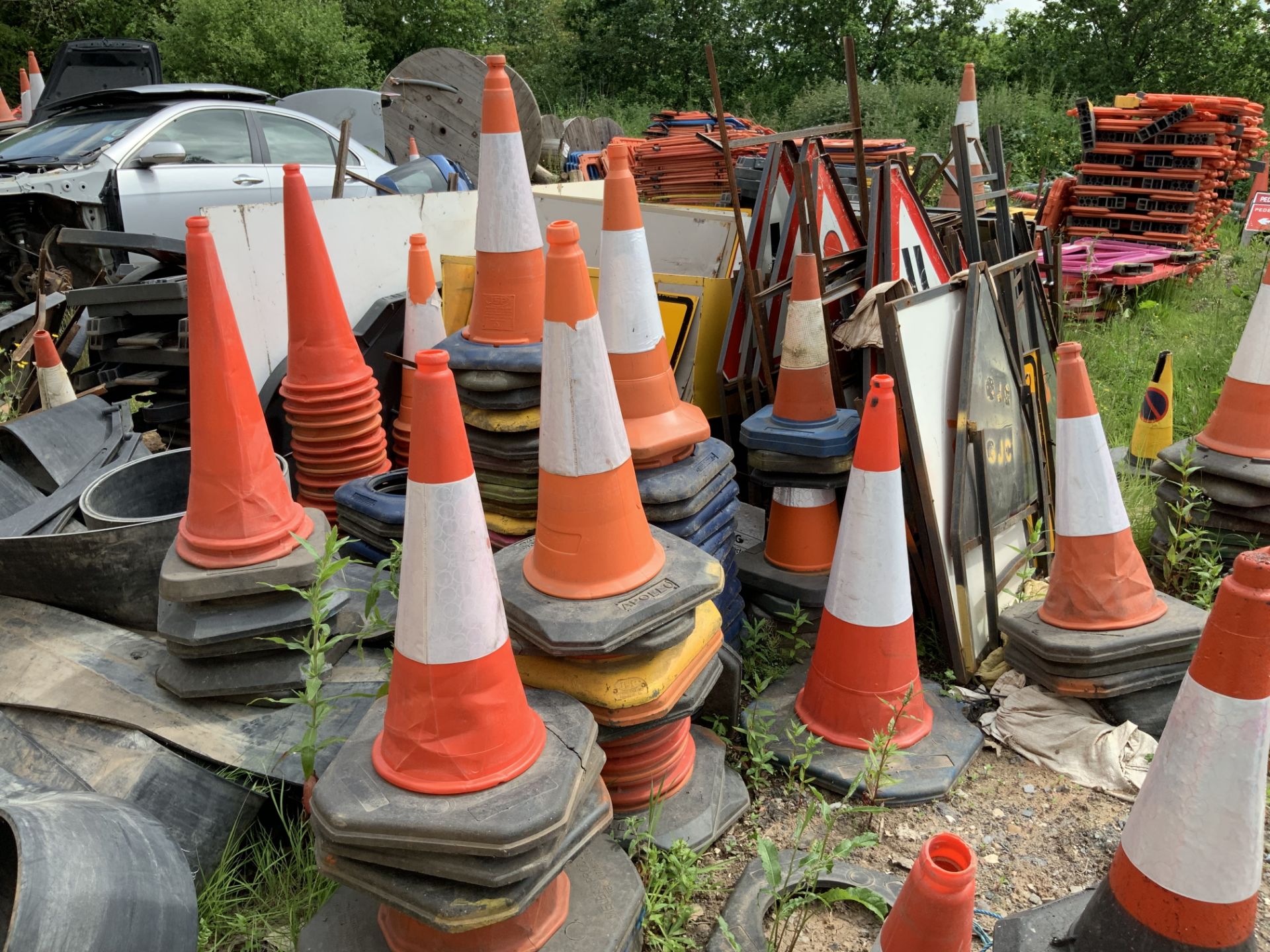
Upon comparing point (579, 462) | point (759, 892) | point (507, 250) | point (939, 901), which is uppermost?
point (507, 250)

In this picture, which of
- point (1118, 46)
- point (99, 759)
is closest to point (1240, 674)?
point (99, 759)

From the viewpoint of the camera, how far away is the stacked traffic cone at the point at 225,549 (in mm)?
2629

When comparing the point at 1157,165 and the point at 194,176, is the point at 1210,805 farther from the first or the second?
the point at 1157,165

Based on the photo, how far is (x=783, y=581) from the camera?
3.53 m

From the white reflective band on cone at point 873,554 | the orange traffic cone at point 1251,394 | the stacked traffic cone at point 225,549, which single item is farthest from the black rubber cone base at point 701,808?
the orange traffic cone at point 1251,394

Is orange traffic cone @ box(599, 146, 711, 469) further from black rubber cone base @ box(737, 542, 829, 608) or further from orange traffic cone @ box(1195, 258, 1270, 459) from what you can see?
orange traffic cone @ box(1195, 258, 1270, 459)

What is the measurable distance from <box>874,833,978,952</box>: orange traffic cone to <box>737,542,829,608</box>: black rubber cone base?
1.62 meters

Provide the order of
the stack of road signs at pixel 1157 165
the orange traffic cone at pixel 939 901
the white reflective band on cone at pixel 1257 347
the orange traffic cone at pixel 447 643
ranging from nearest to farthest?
the orange traffic cone at pixel 939 901 < the orange traffic cone at pixel 447 643 < the white reflective band on cone at pixel 1257 347 < the stack of road signs at pixel 1157 165

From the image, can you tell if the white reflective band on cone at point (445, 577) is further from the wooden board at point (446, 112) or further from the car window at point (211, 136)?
the wooden board at point (446, 112)

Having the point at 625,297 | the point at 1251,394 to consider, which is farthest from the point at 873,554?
the point at 1251,394

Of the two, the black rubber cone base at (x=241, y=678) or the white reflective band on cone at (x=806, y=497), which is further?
the white reflective band on cone at (x=806, y=497)

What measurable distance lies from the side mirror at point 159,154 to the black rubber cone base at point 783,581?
6.02 m

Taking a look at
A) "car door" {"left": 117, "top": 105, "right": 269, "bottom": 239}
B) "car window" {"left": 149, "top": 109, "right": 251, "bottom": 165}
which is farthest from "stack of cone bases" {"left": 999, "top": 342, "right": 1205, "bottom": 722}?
"car window" {"left": 149, "top": 109, "right": 251, "bottom": 165}

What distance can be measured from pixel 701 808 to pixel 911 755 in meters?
0.76
